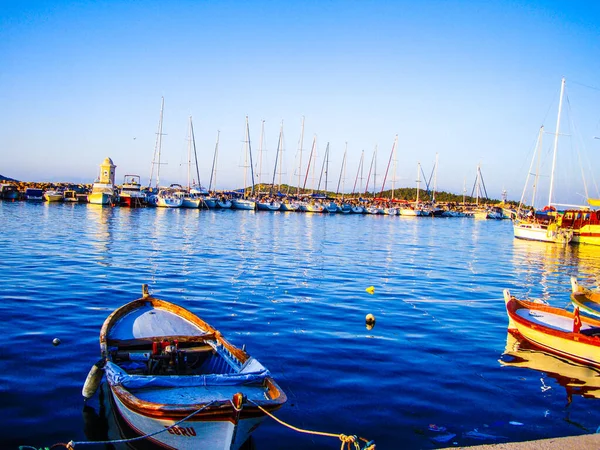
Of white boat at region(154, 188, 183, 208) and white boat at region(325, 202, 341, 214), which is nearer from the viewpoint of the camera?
white boat at region(154, 188, 183, 208)

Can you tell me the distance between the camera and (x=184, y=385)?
8602 millimetres

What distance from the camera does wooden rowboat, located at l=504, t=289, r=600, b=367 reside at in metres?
13.7

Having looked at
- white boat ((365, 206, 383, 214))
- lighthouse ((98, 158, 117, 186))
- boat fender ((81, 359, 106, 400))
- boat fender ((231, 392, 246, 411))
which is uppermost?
lighthouse ((98, 158, 117, 186))

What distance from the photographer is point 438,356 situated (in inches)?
564

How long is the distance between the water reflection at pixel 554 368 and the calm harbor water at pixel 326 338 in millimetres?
76

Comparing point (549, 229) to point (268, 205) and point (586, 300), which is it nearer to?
point (586, 300)

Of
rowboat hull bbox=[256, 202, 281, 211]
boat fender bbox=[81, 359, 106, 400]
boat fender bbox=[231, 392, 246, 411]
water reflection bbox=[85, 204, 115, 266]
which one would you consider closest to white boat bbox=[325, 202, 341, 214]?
rowboat hull bbox=[256, 202, 281, 211]

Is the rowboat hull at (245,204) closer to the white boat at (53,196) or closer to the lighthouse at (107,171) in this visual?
the lighthouse at (107,171)

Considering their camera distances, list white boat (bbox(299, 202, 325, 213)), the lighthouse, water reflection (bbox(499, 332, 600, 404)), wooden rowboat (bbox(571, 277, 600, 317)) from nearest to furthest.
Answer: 1. water reflection (bbox(499, 332, 600, 404))
2. wooden rowboat (bbox(571, 277, 600, 317))
3. the lighthouse
4. white boat (bbox(299, 202, 325, 213))

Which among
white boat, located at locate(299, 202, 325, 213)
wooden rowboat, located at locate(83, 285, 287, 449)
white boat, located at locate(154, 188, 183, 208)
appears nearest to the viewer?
wooden rowboat, located at locate(83, 285, 287, 449)

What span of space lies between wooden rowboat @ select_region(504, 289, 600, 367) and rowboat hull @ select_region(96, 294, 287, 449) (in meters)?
9.29

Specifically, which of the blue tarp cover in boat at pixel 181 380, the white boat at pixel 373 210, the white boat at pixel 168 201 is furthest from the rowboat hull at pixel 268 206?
the blue tarp cover in boat at pixel 181 380

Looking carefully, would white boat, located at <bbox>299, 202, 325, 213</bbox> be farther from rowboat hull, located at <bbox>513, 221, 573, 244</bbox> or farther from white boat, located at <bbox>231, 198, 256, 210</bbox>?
rowboat hull, located at <bbox>513, 221, 573, 244</bbox>

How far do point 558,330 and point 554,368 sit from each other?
1419 millimetres
